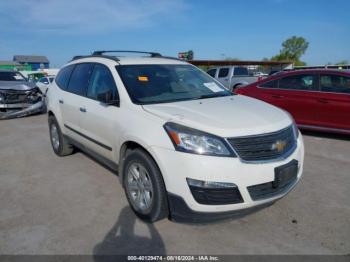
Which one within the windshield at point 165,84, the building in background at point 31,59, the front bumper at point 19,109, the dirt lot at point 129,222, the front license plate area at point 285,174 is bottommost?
the dirt lot at point 129,222

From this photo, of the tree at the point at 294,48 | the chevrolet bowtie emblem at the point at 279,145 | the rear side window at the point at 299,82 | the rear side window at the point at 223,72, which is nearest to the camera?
the chevrolet bowtie emblem at the point at 279,145

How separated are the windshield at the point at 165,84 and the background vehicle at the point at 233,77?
11260 millimetres

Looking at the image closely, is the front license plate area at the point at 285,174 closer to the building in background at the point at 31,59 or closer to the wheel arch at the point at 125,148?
the wheel arch at the point at 125,148

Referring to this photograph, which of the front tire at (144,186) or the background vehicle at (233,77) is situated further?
the background vehicle at (233,77)

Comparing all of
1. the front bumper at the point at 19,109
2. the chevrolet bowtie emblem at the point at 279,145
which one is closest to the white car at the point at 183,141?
the chevrolet bowtie emblem at the point at 279,145

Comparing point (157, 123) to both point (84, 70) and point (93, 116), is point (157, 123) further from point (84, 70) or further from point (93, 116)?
point (84, 70)

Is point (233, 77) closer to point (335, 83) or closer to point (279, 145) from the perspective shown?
point (335, 83)

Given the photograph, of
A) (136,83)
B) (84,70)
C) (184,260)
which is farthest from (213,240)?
(84,70)

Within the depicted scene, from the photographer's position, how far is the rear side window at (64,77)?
5.37 metres

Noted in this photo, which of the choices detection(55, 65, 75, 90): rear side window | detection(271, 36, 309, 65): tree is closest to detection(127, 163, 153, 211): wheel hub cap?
detection(55, 65, 75, 90): rear side window

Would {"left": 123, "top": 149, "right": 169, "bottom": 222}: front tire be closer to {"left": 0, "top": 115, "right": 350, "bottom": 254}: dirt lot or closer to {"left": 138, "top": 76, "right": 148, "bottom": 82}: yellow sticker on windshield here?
{"left": 0, "top": 115, "right": 350, "bottom": 254}: dirt lot

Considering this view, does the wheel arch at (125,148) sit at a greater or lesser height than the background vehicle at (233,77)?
lesser

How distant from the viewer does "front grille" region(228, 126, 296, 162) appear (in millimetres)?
2838

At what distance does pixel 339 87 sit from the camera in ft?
22.1
